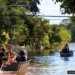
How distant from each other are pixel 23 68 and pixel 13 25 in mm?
29497

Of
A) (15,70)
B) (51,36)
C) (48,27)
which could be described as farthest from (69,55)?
(51,36)

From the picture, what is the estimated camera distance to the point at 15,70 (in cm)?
2725

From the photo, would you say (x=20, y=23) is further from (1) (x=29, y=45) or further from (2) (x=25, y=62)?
(2) (x=25, y=62)

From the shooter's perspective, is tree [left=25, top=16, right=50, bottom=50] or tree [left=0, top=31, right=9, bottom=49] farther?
tree [left=25, top=16, right=50, bottom=50]

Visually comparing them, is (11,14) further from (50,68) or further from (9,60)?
(9,60)

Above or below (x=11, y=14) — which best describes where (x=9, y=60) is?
above

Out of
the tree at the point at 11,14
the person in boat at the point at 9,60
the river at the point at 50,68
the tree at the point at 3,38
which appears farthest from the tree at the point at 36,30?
the person in boat at the point at 9,60

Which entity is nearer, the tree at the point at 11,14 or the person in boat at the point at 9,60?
the person in boat at the point at 9,60

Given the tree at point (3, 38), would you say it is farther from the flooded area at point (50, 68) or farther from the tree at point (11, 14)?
the flooded area at point (50, 68)

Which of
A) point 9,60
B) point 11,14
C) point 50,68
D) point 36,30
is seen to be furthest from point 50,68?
point 36,30

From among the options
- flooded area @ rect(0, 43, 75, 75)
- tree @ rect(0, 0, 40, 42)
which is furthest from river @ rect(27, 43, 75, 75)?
tree @ rect(0, 0, 40, 42)

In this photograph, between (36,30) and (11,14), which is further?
(36,30)

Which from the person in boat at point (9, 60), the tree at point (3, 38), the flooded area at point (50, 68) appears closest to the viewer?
the person in boat at point (9, 60)

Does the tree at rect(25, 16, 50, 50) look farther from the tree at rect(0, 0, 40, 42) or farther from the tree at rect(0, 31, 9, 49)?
the tree at rect(0, 31, 9, 49)
